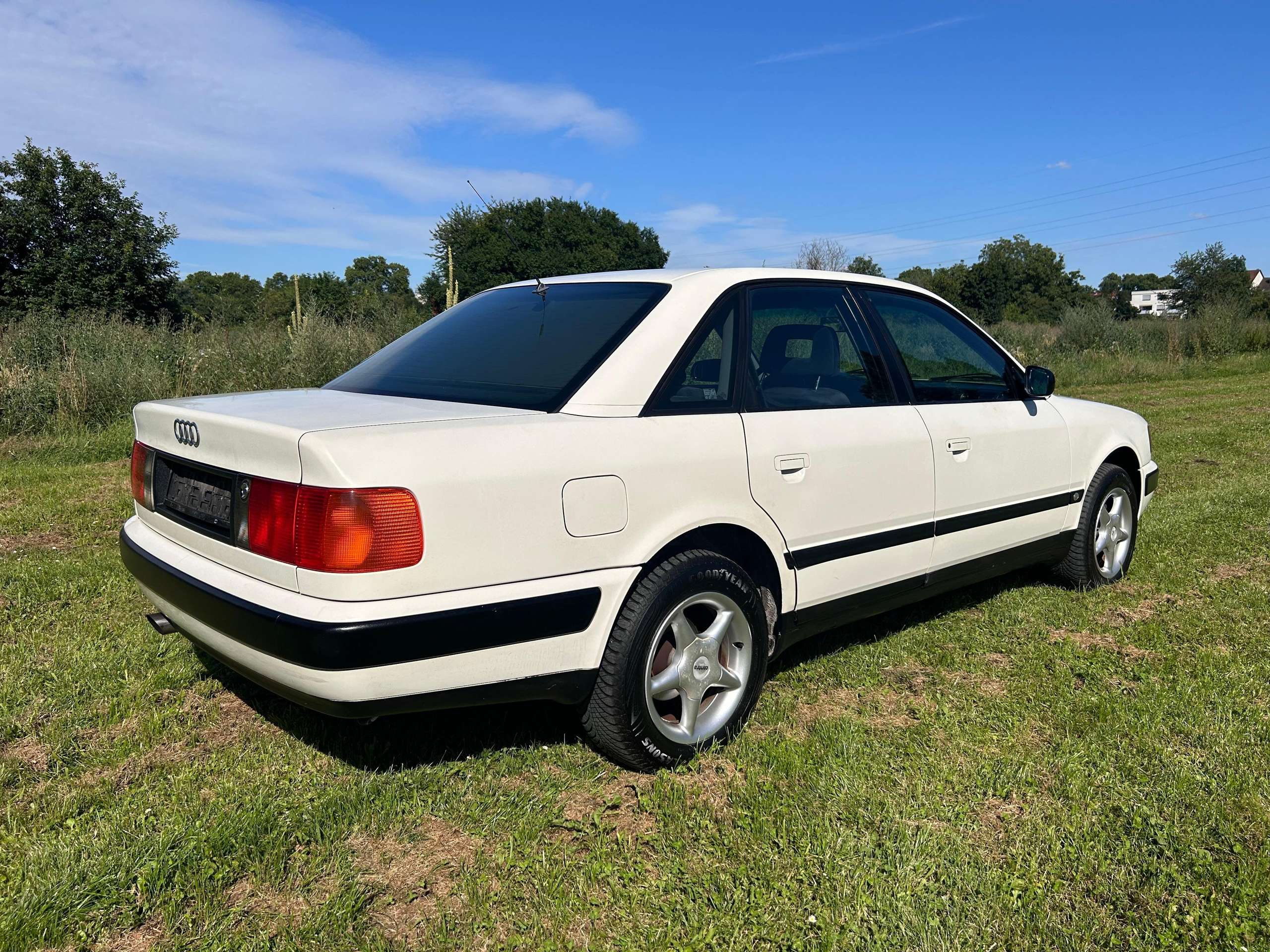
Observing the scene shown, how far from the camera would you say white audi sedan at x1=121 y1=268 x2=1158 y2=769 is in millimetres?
2193

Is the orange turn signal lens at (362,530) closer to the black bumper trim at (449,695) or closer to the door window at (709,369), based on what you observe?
the black bumper trim at (449,695)

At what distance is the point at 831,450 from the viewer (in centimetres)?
311

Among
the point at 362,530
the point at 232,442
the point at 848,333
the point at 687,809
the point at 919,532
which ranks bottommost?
the point at 687,809

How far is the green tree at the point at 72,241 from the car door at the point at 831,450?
34342mm

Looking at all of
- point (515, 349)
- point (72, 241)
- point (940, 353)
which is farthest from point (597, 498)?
point (72, 241)

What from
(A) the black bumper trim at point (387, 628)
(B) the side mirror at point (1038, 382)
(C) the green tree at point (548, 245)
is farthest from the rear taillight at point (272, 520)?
(C) the green tree at point (548, 245)

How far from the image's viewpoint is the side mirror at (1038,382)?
4125 millimetres

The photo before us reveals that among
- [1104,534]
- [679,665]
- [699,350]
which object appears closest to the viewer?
[679,665]

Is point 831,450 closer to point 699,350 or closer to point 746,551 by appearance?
point 746,551

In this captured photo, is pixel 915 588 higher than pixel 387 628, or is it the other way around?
pixel 387 628

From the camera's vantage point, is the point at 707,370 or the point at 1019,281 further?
the point at 1019,281

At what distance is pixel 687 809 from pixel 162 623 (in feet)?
6.01

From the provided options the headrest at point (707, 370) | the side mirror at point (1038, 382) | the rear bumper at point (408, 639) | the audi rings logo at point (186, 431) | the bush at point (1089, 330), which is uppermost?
the bush at point (1089, 330)

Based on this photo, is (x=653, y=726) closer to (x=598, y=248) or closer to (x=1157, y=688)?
(x=1157, y=688)
